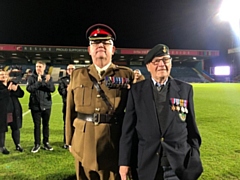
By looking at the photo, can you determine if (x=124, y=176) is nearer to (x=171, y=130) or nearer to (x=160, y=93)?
(x=171, y=130)

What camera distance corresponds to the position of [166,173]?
1791 mm

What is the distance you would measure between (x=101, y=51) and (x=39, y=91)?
2983 millimetres

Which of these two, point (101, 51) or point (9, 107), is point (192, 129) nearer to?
point (101, 51)

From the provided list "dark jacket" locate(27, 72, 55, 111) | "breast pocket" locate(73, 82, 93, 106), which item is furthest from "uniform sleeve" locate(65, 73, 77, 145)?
"dark jacket" locate(27, 72, 55, 111)

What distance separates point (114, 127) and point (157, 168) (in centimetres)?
50

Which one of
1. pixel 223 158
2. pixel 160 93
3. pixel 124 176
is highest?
pixel 160 93

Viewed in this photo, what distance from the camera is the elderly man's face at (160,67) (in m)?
1.84

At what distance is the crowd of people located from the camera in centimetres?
178

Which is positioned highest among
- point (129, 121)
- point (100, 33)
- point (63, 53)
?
point (63, 53)

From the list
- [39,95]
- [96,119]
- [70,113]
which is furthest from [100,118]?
[39,95]

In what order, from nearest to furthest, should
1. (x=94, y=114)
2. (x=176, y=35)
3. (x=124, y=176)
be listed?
(x=124, y=176)
(x=94, y=114)
(x=176, y=35)

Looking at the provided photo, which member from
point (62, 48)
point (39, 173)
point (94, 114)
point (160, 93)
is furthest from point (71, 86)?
point (62, 48)

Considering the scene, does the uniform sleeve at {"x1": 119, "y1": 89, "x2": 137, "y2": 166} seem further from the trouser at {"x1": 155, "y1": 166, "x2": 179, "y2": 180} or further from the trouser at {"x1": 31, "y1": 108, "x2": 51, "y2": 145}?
the trouser at {"x1": 31, "y1": 108, "x2": 51, "y2": 145}

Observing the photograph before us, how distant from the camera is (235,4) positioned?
683 inches
